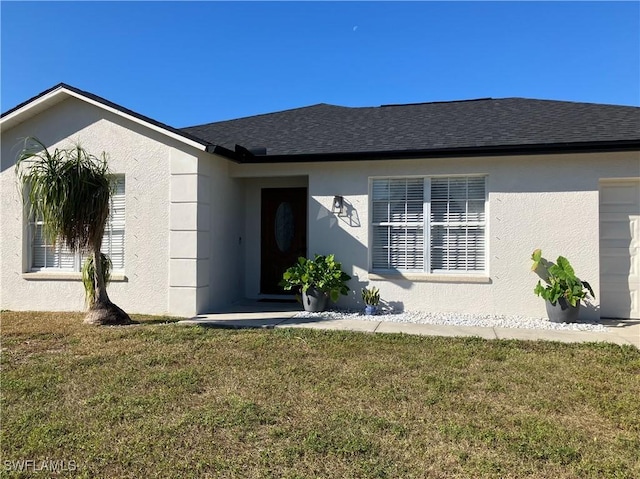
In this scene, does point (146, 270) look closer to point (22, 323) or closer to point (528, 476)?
point (22, 323)

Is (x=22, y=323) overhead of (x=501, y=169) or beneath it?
beneath

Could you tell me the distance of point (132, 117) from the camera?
812 cm

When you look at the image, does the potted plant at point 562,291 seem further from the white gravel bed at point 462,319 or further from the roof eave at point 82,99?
the roof eave at point 82,99

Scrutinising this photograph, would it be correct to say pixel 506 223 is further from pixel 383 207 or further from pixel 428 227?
pixel 383 207

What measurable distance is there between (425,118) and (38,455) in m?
9.76

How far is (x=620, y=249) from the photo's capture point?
7840mm

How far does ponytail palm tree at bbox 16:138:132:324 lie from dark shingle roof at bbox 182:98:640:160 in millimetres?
3369

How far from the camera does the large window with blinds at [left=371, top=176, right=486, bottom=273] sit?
8227 millimetres

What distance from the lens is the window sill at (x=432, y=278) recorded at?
7992mm

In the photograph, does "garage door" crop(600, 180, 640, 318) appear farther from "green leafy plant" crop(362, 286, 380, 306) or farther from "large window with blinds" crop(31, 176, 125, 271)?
"large window with blinds" crop(31, 176, 125, 271)

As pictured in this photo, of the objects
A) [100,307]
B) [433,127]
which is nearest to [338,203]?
[433,127]

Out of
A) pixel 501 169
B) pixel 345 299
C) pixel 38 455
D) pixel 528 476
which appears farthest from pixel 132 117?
pixel 528 476

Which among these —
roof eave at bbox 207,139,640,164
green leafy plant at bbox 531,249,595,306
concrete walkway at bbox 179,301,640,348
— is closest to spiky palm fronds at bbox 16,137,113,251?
roof eave at bbox 207,139,640,164

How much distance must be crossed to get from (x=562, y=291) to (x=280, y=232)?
20.0ft
